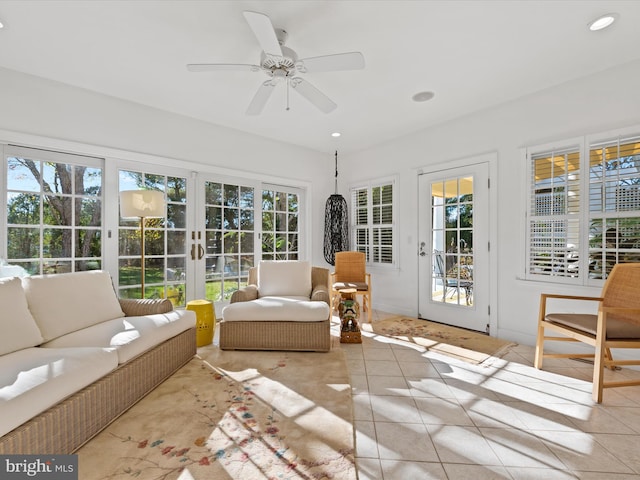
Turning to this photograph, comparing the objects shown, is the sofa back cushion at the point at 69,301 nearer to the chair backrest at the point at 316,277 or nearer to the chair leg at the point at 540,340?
the chair backrest at the point at 316,277

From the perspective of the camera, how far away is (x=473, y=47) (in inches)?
97.2

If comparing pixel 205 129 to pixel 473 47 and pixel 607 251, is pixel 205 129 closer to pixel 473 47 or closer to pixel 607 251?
pixel 473 47

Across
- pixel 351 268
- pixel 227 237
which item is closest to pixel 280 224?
pixel 227 237

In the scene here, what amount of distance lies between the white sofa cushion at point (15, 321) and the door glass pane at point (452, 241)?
13.2 feet

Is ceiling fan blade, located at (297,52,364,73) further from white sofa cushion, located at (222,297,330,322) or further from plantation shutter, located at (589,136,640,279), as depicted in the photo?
plantation shutter, located at (589,136,640,279)

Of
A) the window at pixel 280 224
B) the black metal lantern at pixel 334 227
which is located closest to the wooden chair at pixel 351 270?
the black metal lantern at pixel 334 227

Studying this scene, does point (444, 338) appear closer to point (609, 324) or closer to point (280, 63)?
point (609, 324)

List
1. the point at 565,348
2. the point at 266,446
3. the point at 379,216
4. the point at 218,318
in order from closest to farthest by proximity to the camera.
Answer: the point at 266,446 → the point at 565,348 → the point at 218,318 → the point at 379,216

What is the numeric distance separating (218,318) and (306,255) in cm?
171

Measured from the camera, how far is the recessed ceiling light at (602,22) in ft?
6.96

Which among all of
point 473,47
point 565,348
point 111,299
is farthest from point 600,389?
point 111,299

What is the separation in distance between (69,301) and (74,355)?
0.72 m

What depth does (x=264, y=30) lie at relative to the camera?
6.09 feet

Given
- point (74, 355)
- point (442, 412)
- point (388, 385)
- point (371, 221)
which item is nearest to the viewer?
point (74, 355)
